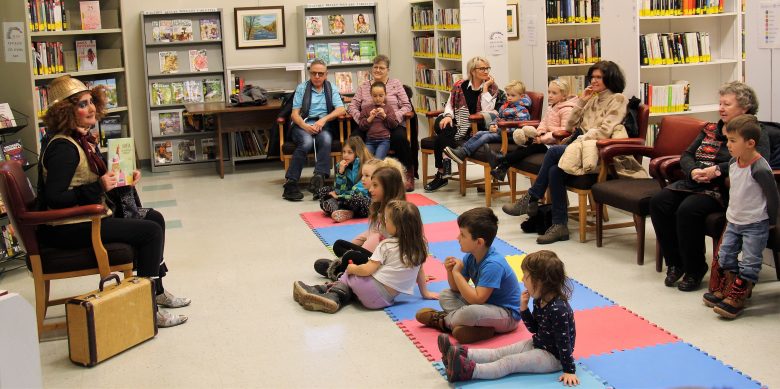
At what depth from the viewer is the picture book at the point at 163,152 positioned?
1019 centimetres

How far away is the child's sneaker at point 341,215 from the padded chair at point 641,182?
2.05 meters

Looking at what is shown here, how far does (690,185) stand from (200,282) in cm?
295

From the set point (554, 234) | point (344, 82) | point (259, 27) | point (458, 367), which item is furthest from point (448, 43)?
point (458, 367)

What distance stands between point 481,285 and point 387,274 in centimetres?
71

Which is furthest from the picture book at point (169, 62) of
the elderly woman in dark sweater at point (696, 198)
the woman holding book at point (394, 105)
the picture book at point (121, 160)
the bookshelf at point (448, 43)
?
the elderly woman in dark sweater at point (696, 198)

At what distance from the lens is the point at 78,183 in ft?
15.3

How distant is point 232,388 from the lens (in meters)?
3.92

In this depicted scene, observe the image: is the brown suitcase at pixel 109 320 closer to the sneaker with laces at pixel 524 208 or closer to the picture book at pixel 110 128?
the sneaker with laces at pixel 524 208

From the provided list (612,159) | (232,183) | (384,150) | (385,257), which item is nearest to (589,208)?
(612,159)

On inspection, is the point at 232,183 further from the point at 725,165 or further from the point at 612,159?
the point at 725,165

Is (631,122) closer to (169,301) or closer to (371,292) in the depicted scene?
(371,292)

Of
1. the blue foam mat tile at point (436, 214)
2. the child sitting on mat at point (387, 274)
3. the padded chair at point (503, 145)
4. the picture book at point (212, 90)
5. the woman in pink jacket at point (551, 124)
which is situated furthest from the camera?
the picture book at point (212, 90)

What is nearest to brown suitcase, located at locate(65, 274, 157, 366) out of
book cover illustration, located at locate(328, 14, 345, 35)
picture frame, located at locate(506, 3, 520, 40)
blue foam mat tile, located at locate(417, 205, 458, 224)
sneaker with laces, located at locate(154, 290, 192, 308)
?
sneaker with laces, located at locate(154, 290, 192, 308)

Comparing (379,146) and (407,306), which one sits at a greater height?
(379,146)
